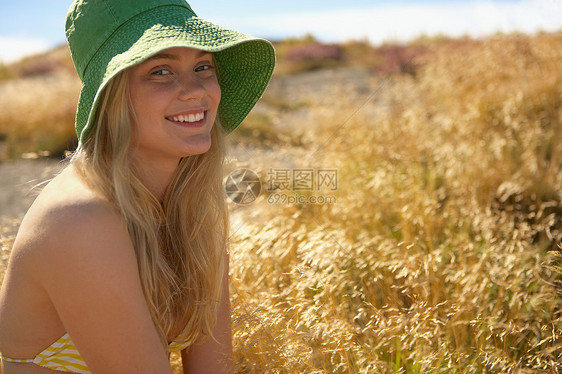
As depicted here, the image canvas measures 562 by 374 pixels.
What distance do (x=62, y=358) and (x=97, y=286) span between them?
37cm

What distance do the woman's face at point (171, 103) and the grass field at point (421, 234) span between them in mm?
696

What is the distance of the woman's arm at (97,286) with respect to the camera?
1.36 m

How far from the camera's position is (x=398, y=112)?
527 cm

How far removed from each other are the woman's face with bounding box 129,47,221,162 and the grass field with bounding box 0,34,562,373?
0.70 meters

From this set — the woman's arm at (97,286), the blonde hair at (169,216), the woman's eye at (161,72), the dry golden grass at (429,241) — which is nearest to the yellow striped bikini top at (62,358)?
the woman's arm at (97,286)

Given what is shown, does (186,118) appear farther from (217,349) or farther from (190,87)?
(217,349)

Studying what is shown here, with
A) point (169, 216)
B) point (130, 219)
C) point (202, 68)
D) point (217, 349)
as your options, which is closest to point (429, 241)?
point (217, 349)

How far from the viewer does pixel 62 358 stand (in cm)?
158

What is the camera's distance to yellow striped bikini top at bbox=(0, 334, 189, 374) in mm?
1559

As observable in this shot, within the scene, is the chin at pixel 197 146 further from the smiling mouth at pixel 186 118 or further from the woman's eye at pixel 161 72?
the woman's eye at pixel 161 72

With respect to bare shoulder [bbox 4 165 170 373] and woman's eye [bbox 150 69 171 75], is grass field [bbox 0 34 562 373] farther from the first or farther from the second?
woman's eye [bbox 150 69 171 75]

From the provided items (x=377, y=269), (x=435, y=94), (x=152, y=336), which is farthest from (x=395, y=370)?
(x=435, y=94)

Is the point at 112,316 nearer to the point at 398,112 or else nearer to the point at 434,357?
the point at 434,357

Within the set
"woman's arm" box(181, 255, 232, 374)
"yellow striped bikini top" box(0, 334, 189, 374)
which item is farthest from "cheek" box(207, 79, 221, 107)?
"yellow striped bikini top" box(0, 334, 189, 374)
